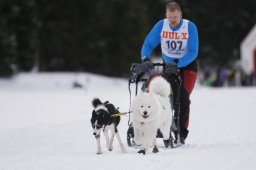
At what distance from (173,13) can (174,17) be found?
57 millimetres

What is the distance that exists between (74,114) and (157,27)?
304 inches

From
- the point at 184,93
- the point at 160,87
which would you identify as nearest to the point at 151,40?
the point at 184,93

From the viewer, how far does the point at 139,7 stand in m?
56.4

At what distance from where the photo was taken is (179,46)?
862 centimetres

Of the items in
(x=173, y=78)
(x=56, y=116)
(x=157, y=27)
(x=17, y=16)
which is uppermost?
(x=17, y=16)

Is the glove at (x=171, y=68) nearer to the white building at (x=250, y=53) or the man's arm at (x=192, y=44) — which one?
the man's arm at (x=192, y=44)

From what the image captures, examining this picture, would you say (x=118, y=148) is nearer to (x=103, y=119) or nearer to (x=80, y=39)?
(x=103, y=119)

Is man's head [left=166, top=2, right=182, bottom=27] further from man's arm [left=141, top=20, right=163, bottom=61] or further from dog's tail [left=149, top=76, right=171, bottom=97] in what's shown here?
dog's tail [left=149, top=76, right=171, bottom=97]

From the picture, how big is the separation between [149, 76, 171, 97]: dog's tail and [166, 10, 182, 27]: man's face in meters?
0.94

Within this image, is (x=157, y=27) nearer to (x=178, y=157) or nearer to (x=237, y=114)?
(x=178, y=157)

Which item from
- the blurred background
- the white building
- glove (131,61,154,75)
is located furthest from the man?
the white building

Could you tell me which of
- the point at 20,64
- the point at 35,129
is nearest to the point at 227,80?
the point at 20,64

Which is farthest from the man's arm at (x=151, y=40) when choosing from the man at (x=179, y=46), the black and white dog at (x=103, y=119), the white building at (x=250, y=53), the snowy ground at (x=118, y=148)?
the white building at (x=250, y=53)

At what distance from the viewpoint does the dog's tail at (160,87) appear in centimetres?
784
